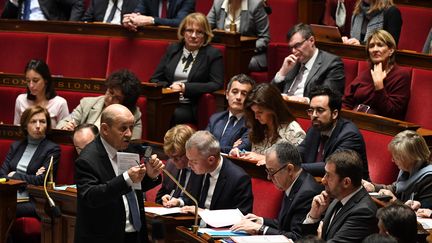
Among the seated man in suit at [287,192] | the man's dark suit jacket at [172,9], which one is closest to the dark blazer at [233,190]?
the seated man in suit at [287,192]

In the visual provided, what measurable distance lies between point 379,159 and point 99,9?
1.43m

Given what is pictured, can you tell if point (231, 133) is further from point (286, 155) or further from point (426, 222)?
point (426, 222)

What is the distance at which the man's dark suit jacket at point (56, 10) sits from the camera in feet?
11.9

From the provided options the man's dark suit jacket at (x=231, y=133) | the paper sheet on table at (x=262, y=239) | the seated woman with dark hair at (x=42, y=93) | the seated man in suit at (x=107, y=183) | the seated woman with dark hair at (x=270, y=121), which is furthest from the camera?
the seated woman with dark hair at (x=42, y=93)

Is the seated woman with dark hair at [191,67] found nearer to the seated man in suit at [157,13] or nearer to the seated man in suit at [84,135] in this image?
the seated man in suit at [157,13]

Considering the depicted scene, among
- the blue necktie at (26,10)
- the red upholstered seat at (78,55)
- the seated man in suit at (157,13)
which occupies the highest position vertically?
the seated man in suit at (157,13)

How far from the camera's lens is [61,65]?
3.44 m

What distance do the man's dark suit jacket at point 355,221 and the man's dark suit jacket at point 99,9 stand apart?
1.72 metres

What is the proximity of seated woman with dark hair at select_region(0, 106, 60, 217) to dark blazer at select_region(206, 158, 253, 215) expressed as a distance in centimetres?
71

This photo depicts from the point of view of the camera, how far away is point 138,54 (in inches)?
132

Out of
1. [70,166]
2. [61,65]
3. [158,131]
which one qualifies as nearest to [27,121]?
[70,166]

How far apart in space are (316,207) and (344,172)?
0.10 meters

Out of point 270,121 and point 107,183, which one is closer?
point 107,183

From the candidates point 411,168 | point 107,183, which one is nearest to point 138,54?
point 411,168
